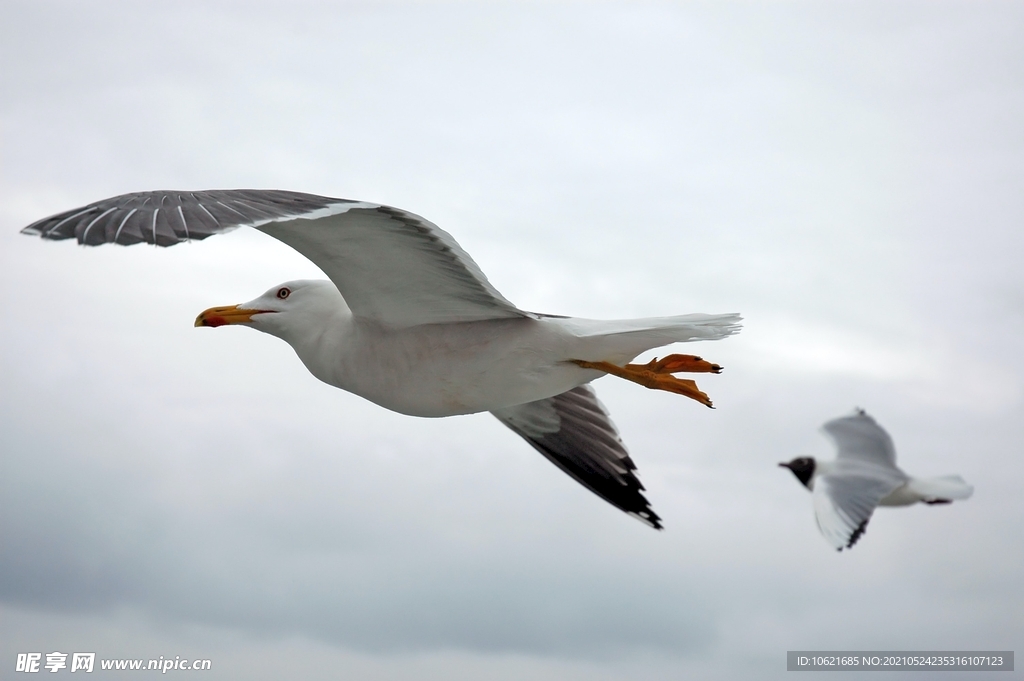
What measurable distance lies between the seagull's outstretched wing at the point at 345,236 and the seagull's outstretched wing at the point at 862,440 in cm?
961

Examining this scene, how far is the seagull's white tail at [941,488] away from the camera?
43.2ft

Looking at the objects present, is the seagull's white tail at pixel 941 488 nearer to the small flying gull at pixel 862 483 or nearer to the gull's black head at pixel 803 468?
the small flying gull at pixel 862 483

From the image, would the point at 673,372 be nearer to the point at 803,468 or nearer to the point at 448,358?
the point at 448,358

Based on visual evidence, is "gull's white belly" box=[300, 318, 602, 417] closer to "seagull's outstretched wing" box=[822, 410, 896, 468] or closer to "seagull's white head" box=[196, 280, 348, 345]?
"seagull's white head" box=[196, 280, 348, 345]

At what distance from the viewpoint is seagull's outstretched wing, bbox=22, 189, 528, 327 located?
304 centimetres

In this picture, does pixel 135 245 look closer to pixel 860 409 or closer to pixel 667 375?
pixel 667 375

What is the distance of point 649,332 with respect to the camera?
4.52 m

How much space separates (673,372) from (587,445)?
1479 millimetres

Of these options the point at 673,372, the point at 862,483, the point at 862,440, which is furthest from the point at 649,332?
the point at 862,440

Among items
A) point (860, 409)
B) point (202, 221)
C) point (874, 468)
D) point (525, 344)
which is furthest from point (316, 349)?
point (860, 409)

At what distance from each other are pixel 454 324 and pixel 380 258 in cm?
58

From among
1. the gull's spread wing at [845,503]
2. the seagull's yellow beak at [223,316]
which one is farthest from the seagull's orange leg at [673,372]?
the gull's spread wing at [845,503]

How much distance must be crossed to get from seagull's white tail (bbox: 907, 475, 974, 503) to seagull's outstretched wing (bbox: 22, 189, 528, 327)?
10.4 meters

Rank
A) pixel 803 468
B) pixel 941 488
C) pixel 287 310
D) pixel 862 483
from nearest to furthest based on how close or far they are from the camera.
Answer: pixel 287 310 → pixel 862 483 → pixel 941 488 → pixel 803 468
